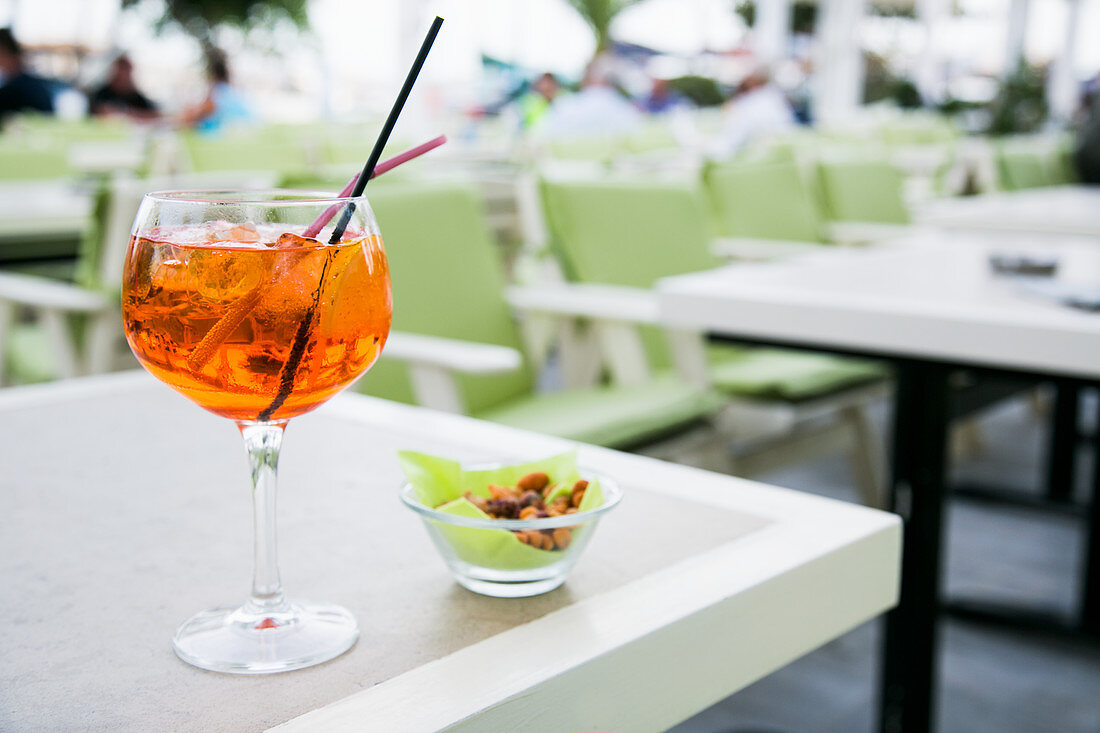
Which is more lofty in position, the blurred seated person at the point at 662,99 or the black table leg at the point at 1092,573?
the blurred seated person at the point at 662,99

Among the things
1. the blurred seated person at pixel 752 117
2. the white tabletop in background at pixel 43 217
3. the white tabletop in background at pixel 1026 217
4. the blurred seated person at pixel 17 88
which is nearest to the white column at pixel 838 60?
the blurred seated person at pixel 752 117

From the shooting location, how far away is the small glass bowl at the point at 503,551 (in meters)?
0.59

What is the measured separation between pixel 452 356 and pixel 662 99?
12.0 meters

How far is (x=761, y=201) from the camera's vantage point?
3.41m

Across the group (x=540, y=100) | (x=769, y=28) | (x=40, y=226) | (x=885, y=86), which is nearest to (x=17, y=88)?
(x=540, y=100)

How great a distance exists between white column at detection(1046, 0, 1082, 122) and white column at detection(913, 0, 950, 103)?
5.67 ft

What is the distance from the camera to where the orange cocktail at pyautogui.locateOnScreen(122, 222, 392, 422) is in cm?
51

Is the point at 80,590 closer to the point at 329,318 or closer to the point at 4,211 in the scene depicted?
the point at 329,318

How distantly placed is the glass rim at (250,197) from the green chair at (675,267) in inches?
71.8

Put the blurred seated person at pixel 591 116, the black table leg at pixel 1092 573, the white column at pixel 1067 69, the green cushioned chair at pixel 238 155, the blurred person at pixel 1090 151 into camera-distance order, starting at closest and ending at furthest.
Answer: the black table leg at pixel 1092 573
the green cushioned chair at pixel 238 155
the blurred person at pixel 1090 151
the blurred seated person at pixel 591 116
the white column at pixel 1067 69

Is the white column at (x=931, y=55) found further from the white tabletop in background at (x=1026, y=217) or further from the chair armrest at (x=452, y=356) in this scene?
the chair armrest at (x=452, y=356)

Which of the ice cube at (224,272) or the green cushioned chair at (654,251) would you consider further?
the green cushioned chair at (654,251)

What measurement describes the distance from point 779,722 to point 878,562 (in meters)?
1.33

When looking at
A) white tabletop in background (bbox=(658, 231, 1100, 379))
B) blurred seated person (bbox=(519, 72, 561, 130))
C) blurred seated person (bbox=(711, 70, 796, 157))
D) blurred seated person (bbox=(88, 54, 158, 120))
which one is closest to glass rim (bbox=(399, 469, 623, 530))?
white tabletop in background (bbox=(658, 231, 1100, 379))
